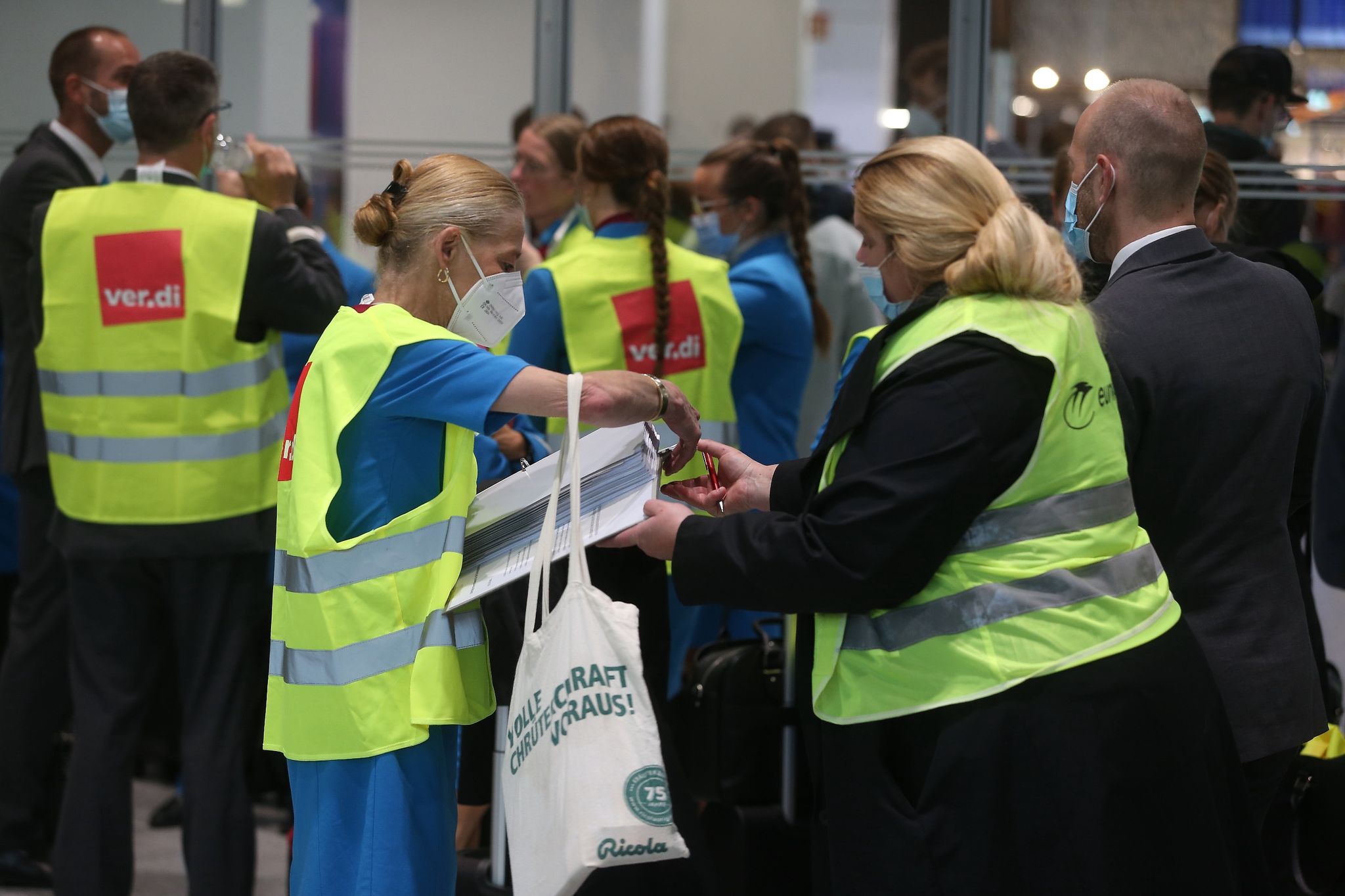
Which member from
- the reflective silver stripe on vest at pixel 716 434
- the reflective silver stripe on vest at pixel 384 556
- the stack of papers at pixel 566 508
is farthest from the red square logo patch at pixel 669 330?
the reflective silver stripe on vest at pixel 384 556

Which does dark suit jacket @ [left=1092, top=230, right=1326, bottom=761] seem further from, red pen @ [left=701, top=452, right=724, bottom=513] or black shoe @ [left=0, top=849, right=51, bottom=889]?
black shoe @ [left=0, top=849, right=51, bottom=889]

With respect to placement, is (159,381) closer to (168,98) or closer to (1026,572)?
(168,98)

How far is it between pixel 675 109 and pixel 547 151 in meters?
3.95

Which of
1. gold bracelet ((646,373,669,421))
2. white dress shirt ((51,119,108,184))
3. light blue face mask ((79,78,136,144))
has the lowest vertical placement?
gold bracelet ((646,373,669,421))

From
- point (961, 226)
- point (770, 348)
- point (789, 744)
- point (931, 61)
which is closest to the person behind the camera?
point (961, 226)

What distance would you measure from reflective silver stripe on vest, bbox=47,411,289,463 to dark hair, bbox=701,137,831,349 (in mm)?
1421

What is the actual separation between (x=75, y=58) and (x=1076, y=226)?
2.53 m

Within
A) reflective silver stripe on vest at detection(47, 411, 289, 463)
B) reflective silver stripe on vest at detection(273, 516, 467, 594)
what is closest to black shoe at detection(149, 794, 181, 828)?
reflective silver stripe on vest at detection(47, 411, 289, 463)

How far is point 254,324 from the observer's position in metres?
3.13

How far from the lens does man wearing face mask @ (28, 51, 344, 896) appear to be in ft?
10.1

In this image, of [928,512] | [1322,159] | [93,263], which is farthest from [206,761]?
[1322,159]

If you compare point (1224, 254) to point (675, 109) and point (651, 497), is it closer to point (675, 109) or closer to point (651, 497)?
point (651, 497)

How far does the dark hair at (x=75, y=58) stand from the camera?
359 centimetres

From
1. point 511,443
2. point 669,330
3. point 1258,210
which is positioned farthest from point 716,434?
point 1258,210
